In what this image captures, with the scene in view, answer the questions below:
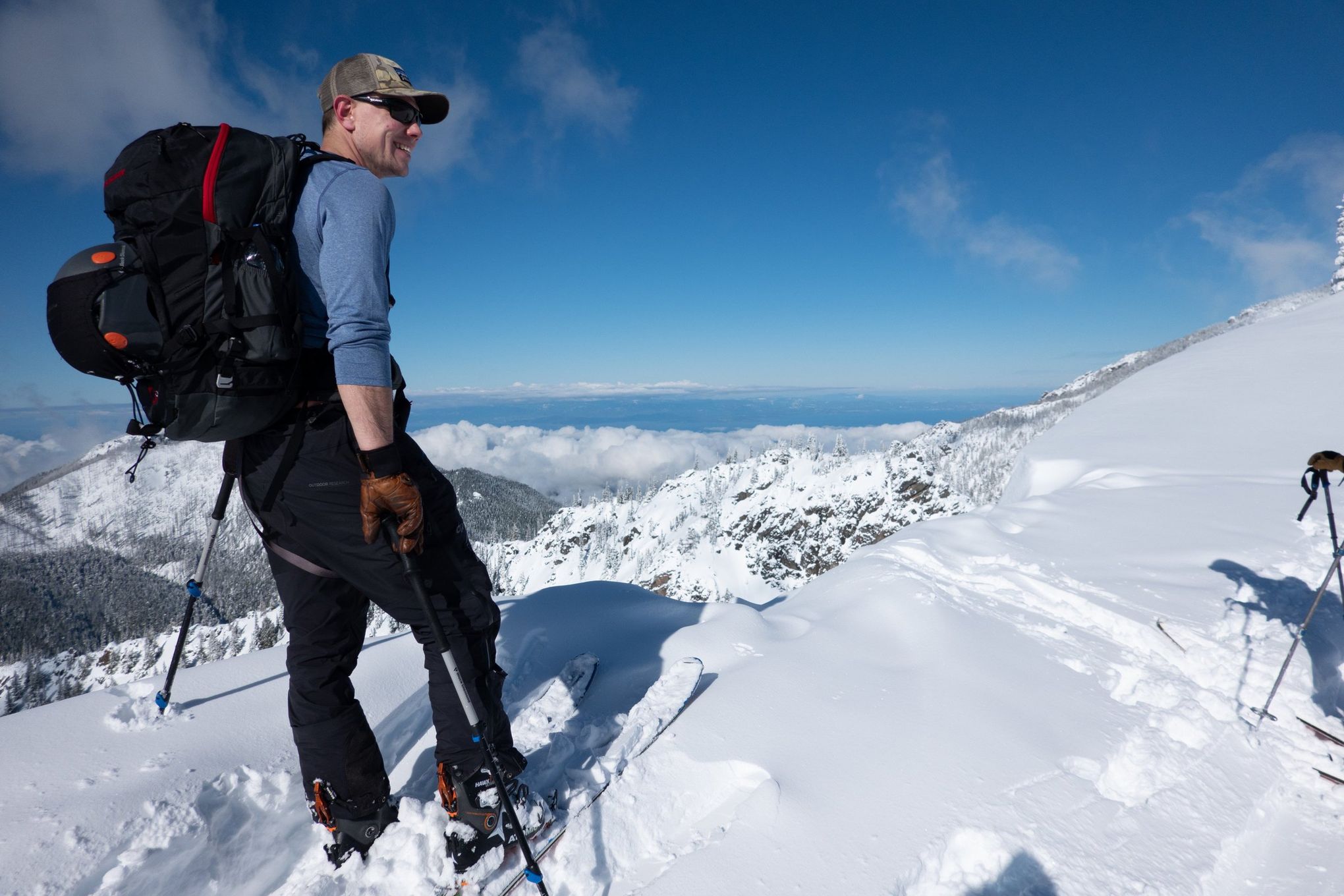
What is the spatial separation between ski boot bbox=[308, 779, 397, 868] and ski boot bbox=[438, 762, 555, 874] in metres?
0.33

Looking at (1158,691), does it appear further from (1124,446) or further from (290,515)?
(1124,446)

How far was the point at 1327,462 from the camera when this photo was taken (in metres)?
4.45

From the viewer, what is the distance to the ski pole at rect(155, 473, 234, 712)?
3406mm

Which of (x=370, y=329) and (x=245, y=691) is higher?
(x=370, y=329)

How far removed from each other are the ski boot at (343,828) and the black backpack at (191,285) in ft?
6.34

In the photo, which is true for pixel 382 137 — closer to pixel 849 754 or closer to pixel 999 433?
pixel 849 754

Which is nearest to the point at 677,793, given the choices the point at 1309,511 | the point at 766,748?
the point at 766,748

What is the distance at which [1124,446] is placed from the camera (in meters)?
13.4

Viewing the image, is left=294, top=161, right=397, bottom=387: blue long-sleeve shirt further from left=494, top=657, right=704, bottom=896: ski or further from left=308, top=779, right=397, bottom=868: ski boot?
left=494, top=657, right=704, bottom=896: ski

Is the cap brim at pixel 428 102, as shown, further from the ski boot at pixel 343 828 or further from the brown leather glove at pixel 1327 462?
the brown leather glove at pixel 1327 462

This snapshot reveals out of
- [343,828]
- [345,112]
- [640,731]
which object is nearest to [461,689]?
[343,828]

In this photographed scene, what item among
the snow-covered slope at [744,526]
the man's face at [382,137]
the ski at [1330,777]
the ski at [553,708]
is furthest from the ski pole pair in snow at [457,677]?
the snow-covered slope at [744,526]

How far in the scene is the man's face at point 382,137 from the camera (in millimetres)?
2650

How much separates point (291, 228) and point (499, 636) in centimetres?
392
